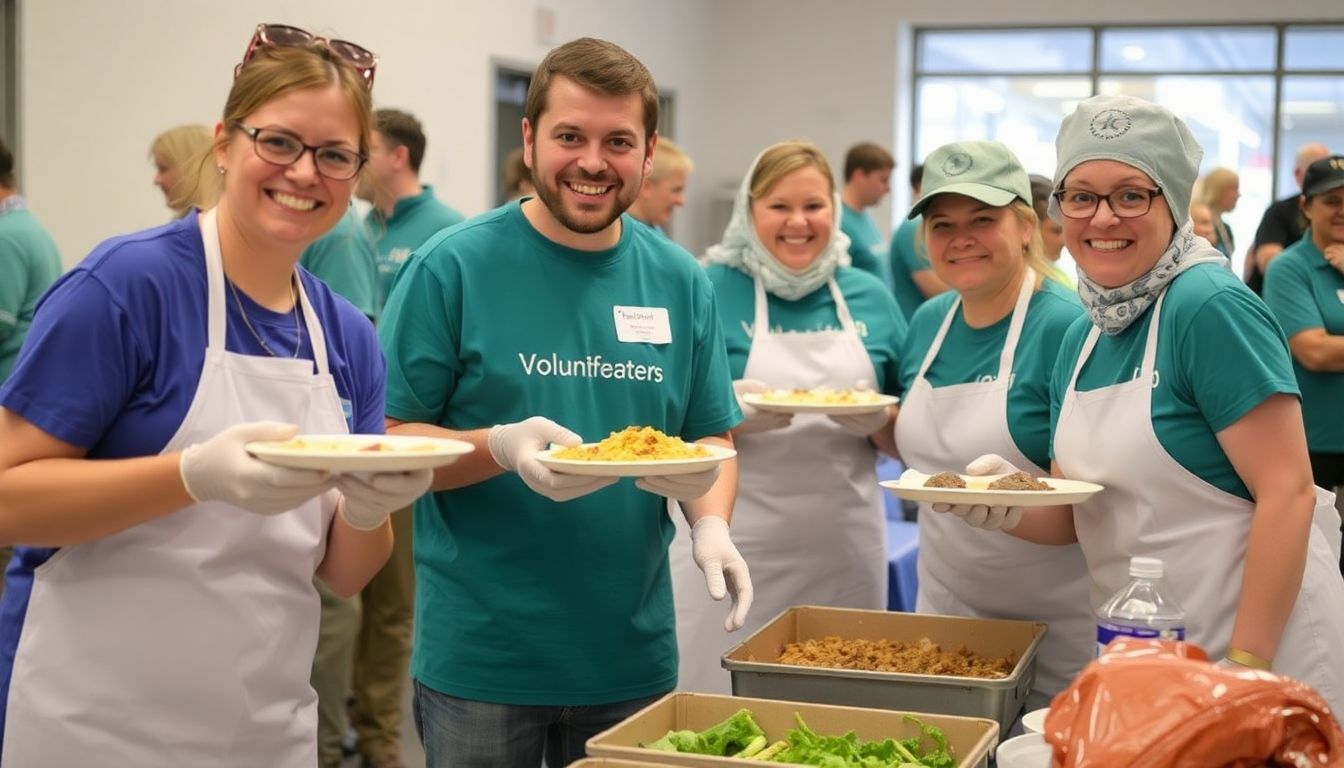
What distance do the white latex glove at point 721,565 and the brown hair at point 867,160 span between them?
558 centimetres

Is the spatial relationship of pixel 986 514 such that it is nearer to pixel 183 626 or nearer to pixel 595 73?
pixel 595 73

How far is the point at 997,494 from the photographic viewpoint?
1959mm

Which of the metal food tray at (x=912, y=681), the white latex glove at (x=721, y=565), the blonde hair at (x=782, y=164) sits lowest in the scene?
the metal food tray at (x=912, y=681)

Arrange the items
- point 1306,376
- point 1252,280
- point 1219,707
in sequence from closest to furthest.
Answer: point 1219,707 < point 1306,376 < point 1252,280

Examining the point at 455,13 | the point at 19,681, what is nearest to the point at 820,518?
the point at 19,681

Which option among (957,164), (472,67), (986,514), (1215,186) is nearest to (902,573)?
(957,164)

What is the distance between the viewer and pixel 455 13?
7.55m

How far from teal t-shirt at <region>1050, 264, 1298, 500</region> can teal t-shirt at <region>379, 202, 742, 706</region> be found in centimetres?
78

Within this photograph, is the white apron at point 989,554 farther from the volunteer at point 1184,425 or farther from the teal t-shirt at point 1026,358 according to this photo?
the volunteer at point 1184,425

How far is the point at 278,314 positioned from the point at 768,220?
5.29 ft

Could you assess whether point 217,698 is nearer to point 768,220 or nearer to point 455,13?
point 768,220

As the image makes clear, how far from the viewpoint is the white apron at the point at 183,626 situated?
5.29 ft

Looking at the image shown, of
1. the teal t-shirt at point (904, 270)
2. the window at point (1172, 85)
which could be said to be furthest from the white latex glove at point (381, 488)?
the window at point (1172, 85)

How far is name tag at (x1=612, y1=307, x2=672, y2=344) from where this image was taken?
2.17 meters
